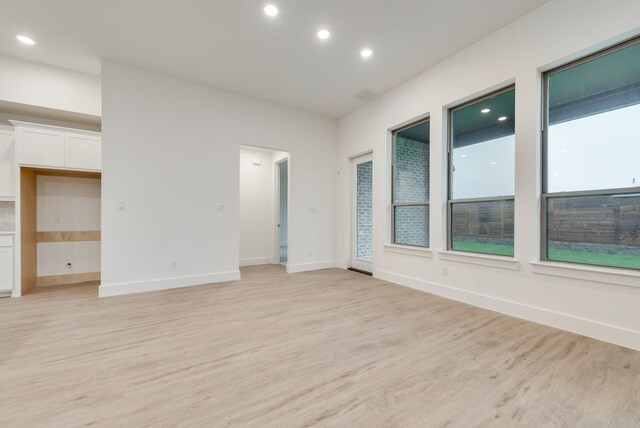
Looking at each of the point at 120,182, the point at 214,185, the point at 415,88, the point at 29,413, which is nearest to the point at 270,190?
the point at 214,185

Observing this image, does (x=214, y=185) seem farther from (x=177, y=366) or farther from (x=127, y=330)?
(x=177, y=366)

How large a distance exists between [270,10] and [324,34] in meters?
0.69

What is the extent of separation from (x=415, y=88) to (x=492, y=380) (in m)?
3.89

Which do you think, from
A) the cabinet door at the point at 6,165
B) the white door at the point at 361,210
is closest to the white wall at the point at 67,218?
the cabinet door at the point at 6,165

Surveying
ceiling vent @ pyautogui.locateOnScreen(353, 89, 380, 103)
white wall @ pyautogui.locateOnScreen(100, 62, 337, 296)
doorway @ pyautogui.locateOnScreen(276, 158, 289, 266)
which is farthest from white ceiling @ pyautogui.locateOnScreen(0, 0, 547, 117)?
doorway @ pyautogui.locateOnScreen(276, 158, 289, 266)

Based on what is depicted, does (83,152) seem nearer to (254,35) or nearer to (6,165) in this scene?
(6,165)

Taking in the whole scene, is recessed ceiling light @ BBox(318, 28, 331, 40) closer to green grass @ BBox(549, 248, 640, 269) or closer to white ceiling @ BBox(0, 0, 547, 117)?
white ceiling @ BBox(0, 0, 547, 117)

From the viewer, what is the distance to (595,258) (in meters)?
2.48

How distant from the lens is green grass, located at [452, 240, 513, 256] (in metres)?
3.10

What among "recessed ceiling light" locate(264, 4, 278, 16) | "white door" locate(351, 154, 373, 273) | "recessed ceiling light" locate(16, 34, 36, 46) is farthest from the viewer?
"white door" locate(351, 154, 373, 273)

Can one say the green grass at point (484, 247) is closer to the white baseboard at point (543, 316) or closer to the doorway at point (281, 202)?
the white baseboard at point (543, 316)

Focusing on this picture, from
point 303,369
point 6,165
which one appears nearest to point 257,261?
point 6,165

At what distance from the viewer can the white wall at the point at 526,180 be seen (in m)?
2.28

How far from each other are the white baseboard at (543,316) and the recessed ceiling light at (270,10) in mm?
3914
